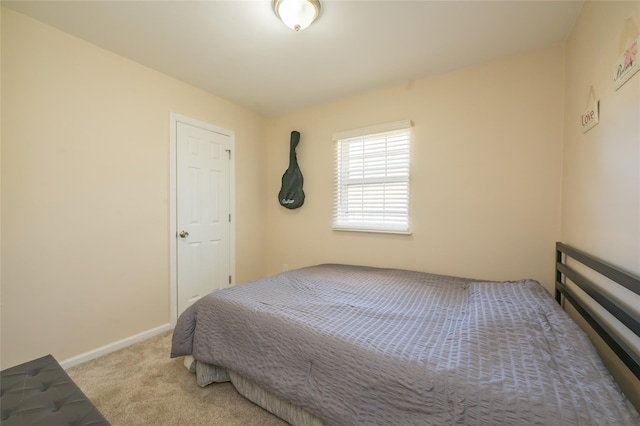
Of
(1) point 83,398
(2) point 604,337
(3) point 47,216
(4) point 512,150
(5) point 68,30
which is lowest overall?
(1) point 83,398

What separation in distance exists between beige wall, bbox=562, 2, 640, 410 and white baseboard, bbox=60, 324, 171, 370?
312 centimetres

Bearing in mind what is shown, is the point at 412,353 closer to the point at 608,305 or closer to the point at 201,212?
the point at 608,305

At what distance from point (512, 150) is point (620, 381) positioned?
164 centimetres

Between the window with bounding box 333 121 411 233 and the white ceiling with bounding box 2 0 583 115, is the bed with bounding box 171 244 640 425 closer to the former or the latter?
the window with bounding box 333 121 411 233

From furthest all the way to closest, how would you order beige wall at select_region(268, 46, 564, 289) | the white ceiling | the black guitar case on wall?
the black guitar case on wall → beige wall at select_region(268, 46, 564, 289) → the white ceiling

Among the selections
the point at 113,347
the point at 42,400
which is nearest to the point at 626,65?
the point at 42,400

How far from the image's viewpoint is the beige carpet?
1.40 m

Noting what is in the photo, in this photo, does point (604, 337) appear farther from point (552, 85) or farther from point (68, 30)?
point (68, 30)

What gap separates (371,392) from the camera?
1014 millimetres

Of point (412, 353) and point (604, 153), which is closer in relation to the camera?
point (412, 353)

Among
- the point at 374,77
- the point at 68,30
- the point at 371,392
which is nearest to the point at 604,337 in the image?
the point at 371,392

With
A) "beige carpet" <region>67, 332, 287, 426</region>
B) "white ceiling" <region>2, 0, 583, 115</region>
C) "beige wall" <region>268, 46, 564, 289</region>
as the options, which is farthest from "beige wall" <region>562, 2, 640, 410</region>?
"beige carpet" <region>67, 332, 287, 426</region>

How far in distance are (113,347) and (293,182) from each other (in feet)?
7.55

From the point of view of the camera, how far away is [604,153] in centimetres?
130
